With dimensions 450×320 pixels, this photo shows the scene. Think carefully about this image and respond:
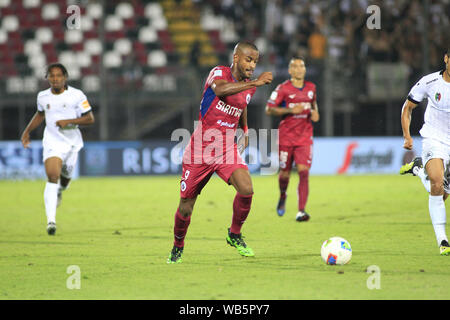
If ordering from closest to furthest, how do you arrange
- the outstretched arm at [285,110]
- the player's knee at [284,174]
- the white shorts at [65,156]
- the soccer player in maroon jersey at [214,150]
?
the soccer player in maroon jersey at [214,150] → the white shorts at [65,156] → the outstretched arm at [285,110] → the player's knee at [284,174]

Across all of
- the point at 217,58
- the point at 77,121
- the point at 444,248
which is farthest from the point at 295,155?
the point at 217,58

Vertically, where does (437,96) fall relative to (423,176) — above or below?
above

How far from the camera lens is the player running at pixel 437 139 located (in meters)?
7.65

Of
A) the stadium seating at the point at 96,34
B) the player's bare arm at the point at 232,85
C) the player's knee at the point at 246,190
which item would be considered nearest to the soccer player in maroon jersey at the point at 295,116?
the player's knee at the point at 246,190

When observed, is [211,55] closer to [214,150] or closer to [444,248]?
[214,150]

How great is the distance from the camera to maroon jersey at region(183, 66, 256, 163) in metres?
7.21

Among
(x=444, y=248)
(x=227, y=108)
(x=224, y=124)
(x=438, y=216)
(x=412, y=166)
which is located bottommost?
(x=444, y=248)

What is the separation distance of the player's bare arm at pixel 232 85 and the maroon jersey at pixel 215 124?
0.25 metres

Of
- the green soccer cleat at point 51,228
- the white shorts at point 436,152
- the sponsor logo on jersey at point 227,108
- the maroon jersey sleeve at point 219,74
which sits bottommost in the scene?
the green soccer cleat at point 51,228

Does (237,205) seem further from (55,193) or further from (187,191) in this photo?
(55,193)

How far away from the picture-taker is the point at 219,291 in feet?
19.1

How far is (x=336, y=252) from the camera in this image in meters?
6.96

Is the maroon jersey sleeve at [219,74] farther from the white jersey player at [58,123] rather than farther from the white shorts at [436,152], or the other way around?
the white jersey player at [58,123]

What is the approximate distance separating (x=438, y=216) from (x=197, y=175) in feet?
8.47
